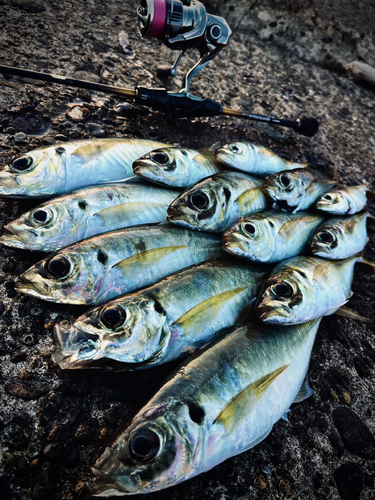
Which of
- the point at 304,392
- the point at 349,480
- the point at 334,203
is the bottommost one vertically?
the point at 349,480

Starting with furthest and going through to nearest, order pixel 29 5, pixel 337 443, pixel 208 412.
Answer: pixel 29 5 < pixel 337 443 < pixel 208 412

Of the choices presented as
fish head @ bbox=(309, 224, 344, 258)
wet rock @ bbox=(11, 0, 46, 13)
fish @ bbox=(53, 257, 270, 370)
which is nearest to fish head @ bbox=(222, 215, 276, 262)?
fish @ bbox=(53, 257, 270, 370)

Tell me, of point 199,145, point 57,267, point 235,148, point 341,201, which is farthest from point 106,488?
point 199,145

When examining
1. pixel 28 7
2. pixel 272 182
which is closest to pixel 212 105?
pixel 272 182

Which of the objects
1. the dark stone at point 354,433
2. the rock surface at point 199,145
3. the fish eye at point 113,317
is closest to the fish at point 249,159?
the rock surface at point 199,145

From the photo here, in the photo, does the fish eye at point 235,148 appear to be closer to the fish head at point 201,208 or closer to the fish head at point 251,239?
the fish head at point 201,208

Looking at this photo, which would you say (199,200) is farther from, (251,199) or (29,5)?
(29,5)

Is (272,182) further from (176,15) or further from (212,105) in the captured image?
(176,15)
